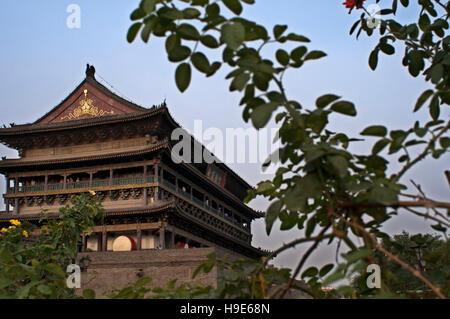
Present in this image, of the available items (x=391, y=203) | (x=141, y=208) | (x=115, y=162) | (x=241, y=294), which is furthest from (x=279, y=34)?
(x=115, y=162)

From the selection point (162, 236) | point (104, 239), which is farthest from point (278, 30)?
point (104, 239)

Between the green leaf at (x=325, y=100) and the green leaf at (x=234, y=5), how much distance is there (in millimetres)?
299

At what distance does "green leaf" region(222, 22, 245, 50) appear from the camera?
0.94 meters

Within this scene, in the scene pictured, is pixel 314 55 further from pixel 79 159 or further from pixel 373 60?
pixel 79 159

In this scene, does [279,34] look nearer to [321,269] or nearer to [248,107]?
[248,107]

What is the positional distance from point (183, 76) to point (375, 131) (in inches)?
20.2

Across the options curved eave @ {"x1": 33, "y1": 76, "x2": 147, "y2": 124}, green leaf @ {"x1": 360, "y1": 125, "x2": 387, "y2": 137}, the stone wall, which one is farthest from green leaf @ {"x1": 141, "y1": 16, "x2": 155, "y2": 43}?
curved eave @ {"x1": 33, "y1": 76, "x2": 147, "y2": 124}

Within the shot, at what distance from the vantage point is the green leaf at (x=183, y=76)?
3.58 ft

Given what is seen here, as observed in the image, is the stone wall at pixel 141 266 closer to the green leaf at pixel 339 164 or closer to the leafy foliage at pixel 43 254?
the leafy foliage at pixel 43 254

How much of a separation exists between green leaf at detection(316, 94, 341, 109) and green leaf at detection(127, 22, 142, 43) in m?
0.50

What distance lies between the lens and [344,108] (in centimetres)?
107

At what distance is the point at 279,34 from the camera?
1059 mm

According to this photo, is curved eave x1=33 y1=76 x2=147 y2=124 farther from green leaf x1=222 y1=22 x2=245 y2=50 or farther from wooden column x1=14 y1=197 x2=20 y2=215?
green leaf x1=222 y1=22 x2=245 y2=50
